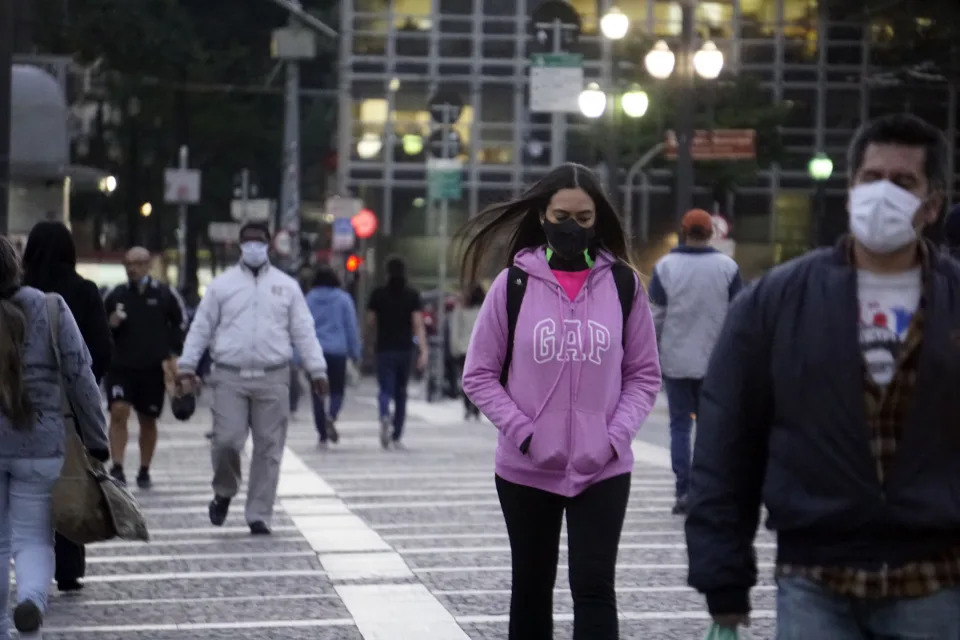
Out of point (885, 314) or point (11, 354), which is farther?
point (11, 354)

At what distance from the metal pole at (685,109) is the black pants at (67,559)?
16.0 m

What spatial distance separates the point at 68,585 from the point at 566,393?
15.4ft

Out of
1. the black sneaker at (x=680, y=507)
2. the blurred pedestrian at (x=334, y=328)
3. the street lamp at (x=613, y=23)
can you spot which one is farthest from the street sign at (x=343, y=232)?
the black sneaker at (x=680, y=507)

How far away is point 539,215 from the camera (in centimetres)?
729

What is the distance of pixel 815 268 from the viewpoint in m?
4.62

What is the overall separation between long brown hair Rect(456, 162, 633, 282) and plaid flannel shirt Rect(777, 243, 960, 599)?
9.15 feet

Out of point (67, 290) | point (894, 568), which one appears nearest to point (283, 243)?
point (67, 290)

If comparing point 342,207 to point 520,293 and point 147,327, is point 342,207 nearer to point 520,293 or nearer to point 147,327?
point 147,327

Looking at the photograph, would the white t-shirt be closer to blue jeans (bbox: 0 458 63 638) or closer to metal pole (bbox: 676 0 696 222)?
blue jeans (bbox: 0 458 63 638)

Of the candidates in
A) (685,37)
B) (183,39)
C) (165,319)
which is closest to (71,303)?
(165,319)

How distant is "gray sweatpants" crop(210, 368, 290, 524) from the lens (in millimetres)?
13586

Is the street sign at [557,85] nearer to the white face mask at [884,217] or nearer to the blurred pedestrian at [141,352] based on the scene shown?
the blurred pedestrian at [141,352]

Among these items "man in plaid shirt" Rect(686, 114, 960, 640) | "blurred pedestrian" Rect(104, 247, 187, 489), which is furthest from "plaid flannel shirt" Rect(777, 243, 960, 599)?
"blurred pedestrian" Rect(104, 247, 187, 489)

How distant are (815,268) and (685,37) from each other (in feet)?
71.1
